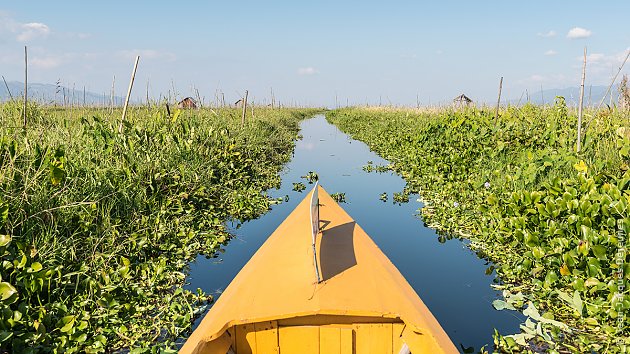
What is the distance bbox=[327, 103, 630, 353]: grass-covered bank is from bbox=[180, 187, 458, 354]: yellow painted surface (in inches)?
52.1

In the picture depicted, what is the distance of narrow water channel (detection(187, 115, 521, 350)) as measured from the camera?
429 cm

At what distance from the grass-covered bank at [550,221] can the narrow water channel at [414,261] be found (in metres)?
0.25

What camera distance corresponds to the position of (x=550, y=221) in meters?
4.88

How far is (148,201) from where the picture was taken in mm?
5988

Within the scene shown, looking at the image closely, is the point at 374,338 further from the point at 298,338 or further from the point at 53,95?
the point at 53,95

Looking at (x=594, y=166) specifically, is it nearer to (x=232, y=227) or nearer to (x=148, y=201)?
(x=232, y=227)

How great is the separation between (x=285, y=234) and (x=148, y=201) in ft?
9.30

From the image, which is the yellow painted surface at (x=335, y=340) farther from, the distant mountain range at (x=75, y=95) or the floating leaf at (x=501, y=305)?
the distant mountain range at (x=75, y=95)

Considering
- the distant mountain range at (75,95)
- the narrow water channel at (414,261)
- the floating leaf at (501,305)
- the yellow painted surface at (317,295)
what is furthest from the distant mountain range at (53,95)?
the floating leaf at (501,305)

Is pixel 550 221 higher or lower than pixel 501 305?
higher

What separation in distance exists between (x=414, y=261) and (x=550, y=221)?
1.85 m

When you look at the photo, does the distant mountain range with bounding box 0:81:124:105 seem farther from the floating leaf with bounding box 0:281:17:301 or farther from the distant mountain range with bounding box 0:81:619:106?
the floating leaf with bounding box 0:281:17:301

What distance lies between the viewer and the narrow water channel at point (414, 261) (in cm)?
429

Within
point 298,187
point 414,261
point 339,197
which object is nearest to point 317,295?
point 414,261
